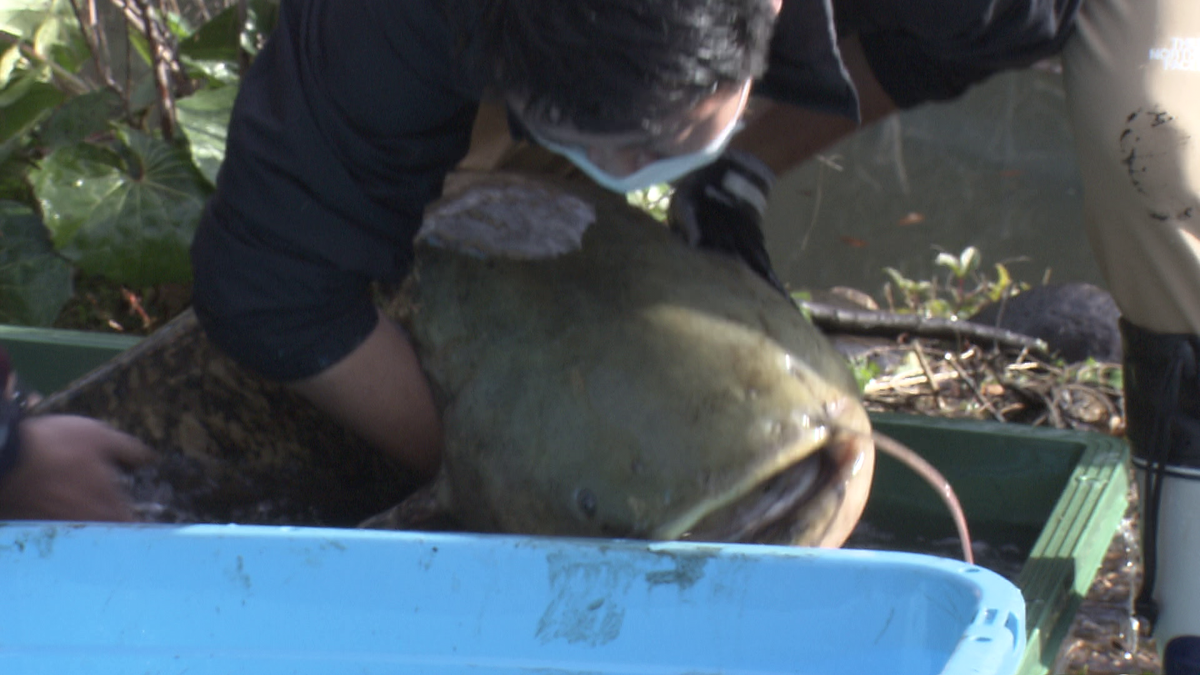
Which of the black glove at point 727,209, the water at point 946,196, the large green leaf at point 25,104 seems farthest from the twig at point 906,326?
the water at point 946,196

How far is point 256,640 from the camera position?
121 centimetres

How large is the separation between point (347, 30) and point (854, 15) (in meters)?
0.71

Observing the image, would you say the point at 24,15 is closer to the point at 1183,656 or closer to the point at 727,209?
the point at 727,209

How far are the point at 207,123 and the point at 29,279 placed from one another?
1.96 feet

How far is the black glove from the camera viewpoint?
184cm

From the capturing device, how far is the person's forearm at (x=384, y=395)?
1741 millimetres

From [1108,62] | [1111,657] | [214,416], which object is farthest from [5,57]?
[1111,657]

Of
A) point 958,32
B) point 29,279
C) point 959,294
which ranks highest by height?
point 958,32

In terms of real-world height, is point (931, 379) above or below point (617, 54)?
below

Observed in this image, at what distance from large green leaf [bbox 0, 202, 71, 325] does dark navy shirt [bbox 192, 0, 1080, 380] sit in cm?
156

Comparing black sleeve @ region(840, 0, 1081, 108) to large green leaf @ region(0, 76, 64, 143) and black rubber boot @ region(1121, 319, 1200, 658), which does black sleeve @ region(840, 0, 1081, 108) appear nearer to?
black rubber boot @ region(1121, 319, 1200, 658)

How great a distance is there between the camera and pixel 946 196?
264 inches

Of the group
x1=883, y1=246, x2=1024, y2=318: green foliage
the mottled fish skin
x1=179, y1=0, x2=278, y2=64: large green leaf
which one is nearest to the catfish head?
the mottled fish skin

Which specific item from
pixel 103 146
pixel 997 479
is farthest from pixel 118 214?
pixel 997 479
